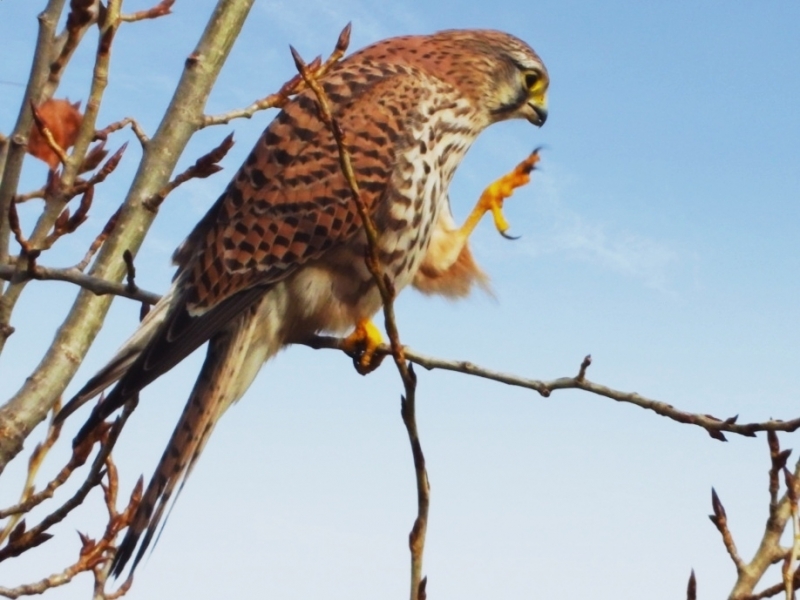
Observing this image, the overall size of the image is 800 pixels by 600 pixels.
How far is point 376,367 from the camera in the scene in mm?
3195

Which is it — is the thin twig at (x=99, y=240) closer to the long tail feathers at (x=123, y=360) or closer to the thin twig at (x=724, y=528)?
the long tail feathers at (x=123, y=360)

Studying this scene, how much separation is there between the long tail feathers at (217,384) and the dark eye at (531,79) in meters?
1.64

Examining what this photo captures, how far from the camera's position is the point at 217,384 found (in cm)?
314

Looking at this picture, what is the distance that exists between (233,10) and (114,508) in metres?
1.56

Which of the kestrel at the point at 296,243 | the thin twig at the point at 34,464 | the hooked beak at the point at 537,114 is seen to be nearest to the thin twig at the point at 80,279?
the kestrel at the point at 296,243

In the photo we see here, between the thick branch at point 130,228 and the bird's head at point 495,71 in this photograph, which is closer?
the thick branch at point 130,228

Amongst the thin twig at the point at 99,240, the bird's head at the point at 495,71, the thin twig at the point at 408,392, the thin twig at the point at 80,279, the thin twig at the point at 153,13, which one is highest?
the bird's head at the point at 495,71

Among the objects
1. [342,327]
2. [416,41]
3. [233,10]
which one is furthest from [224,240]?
[416,41]

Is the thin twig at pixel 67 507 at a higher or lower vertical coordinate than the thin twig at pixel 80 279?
lower

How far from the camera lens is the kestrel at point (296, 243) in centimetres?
297

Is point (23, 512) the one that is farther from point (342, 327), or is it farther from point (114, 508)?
point (342, 327)

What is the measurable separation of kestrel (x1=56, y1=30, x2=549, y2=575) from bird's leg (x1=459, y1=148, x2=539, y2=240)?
22 cm

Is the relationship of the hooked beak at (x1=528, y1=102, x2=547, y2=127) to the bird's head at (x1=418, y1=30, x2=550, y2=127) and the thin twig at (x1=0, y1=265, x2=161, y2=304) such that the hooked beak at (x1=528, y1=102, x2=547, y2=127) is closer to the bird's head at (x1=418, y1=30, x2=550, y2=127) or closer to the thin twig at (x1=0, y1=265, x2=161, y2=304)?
the bird's head at (x1=418, y1=30, x2=550, y2=127)

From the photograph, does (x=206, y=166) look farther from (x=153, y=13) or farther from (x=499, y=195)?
(x=499, y=195)
